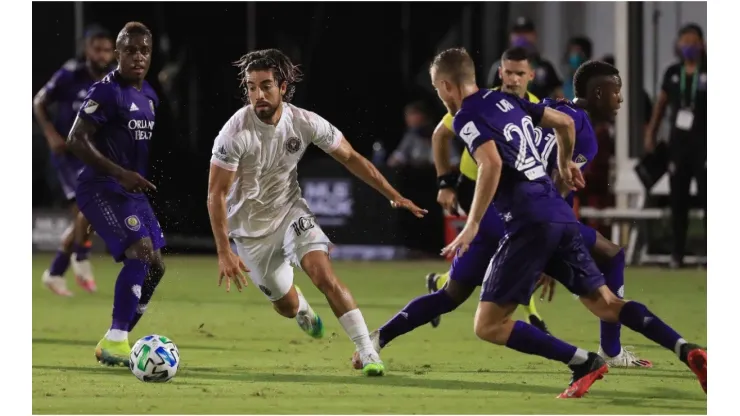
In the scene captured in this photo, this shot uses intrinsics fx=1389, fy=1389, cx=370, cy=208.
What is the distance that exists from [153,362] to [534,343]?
203 centimetres

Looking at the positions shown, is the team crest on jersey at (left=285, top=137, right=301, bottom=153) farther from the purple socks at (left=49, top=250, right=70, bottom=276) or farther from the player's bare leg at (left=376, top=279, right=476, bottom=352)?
the purple socks at (left=49, top=250, right=70, bottom=276)

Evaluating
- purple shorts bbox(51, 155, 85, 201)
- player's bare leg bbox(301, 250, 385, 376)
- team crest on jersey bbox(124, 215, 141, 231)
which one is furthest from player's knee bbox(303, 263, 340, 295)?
A: purple shorts bbox(51, 155, 85, 201)

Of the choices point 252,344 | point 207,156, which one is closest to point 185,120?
point 207,156

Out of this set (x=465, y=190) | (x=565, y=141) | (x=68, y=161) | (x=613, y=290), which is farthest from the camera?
(x=68, y=161)

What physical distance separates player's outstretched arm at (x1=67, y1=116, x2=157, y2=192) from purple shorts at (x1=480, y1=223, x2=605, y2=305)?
235cm

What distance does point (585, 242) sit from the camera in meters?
7.54

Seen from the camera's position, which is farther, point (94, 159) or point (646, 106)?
point (646, 106)

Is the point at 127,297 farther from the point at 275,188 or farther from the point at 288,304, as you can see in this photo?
the point at 275,188

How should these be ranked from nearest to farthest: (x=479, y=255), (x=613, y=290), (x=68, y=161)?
(x=479, y=255) → (x=613, y=290) → (x=68, y=161)

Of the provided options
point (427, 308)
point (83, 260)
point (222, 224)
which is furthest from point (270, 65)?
point (83, 260)

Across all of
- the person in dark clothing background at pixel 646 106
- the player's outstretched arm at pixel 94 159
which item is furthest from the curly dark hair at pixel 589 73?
the person in dark clothing background at pixel 646 106

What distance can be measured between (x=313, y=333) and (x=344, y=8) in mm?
9311

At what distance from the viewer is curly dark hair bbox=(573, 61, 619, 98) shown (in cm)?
736

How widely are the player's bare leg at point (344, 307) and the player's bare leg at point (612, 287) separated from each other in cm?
127
